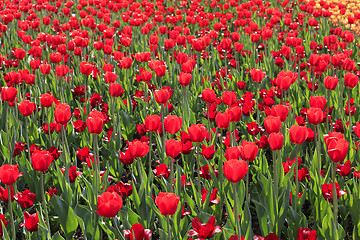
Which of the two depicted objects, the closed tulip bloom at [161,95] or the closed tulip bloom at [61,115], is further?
the closed tulip bloom at [161,95]

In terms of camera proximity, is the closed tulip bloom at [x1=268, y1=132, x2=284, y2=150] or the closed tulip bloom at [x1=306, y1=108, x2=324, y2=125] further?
the closed tulip bloom at [x1=306, y1=108, x2=324, y2=125]

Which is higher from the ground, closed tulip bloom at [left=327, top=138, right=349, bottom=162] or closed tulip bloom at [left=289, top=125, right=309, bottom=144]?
closed tulip bloom at [left=327, top=138, right=349, bottom=162]

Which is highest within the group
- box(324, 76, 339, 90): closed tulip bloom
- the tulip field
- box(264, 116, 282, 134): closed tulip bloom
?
box(264, 116, 282, 134): closed tulip bloom

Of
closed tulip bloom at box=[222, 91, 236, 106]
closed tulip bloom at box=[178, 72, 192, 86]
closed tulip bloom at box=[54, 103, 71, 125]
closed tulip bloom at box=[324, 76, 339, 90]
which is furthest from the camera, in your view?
closed tulip bloom at box=[178, 72, 192, 86]

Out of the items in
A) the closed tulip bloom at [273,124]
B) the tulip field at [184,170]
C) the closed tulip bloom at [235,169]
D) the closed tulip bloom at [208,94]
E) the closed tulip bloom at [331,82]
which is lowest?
the tulip field at [184,170]

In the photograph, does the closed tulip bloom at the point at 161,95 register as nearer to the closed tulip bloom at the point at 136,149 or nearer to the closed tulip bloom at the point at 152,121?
the closed tulip bloom at the point at 152,121

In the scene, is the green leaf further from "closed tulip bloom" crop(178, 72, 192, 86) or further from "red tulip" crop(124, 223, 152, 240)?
"closed tulip bloom" crop(178, 72, 192, 86)

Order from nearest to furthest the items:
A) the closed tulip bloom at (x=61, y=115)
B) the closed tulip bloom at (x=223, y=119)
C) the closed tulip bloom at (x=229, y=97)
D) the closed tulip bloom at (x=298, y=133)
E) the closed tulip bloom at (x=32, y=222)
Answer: the closed tulip bloom at (x=32, y=222) < the closed tulip bloom at (x=298, y=133) < the closed tulip bloom at (x=223, y=119) < the closed tulip bloom at (x=61, y=115) < the closed tulip bloom at (x=229, y=97)

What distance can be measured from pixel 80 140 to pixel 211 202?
1.66 meters

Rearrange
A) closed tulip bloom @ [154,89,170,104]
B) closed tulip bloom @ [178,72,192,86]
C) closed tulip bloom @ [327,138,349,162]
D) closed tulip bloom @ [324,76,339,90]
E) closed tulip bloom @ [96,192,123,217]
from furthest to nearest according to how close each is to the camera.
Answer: closed tulip bloom @ [178,72,192,86]
closed tulip bloom @ [324,76,339,90]
closed tulip bloom @ [154,89,170,104]
closed tulip bloom @ [327,138,349,162]
closed tulip bloom @ [96,192,123,217]

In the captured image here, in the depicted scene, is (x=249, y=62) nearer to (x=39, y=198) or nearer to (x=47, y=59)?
(x=47, y=59)

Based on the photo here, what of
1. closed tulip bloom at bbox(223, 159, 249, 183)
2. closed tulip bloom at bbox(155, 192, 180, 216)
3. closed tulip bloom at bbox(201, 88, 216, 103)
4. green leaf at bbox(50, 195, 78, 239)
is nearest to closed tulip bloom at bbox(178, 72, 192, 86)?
closed tulip bloom at bbox(201, 88, 216, 103)

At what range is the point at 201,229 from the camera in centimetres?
195

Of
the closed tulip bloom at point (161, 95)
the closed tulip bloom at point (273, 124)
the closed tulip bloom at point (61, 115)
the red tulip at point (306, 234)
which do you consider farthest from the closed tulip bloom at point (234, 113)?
the closed tulip bloom at point (61, 115)
